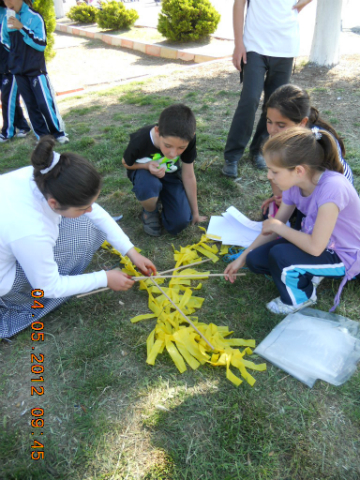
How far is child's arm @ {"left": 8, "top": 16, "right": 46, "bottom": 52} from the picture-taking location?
170 inches

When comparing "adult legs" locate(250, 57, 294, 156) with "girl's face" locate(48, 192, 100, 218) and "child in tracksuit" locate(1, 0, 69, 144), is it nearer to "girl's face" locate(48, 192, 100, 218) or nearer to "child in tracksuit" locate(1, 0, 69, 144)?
"girl's face" locate(48, 192, 100, 218)

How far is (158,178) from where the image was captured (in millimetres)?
3076

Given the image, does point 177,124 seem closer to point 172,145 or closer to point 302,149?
point 172,145

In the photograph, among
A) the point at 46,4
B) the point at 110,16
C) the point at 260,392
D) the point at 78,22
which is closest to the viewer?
the point at 260,392

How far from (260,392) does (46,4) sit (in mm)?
9071

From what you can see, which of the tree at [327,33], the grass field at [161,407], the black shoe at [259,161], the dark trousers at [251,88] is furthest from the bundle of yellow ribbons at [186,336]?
the tree at [327,33]

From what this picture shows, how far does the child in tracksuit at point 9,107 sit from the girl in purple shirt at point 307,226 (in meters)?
3.91

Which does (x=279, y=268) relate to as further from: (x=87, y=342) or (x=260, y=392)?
(x=87, y=342)

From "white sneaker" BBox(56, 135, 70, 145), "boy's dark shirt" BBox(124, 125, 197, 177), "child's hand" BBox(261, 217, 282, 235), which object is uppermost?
"boy's dark shirt" BBox(124, 125, 197, 177)

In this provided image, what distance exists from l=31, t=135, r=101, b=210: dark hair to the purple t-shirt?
1.20m

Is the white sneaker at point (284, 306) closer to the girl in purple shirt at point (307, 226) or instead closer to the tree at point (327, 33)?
the girl in purple shirt at point (307, 226)

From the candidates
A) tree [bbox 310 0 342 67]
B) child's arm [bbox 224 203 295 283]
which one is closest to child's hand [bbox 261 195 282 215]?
child's arm [bbox 224 203 295 283]

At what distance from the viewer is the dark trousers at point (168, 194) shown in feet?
9.78

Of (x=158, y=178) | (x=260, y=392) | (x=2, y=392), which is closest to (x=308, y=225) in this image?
(x=260, y=392)
